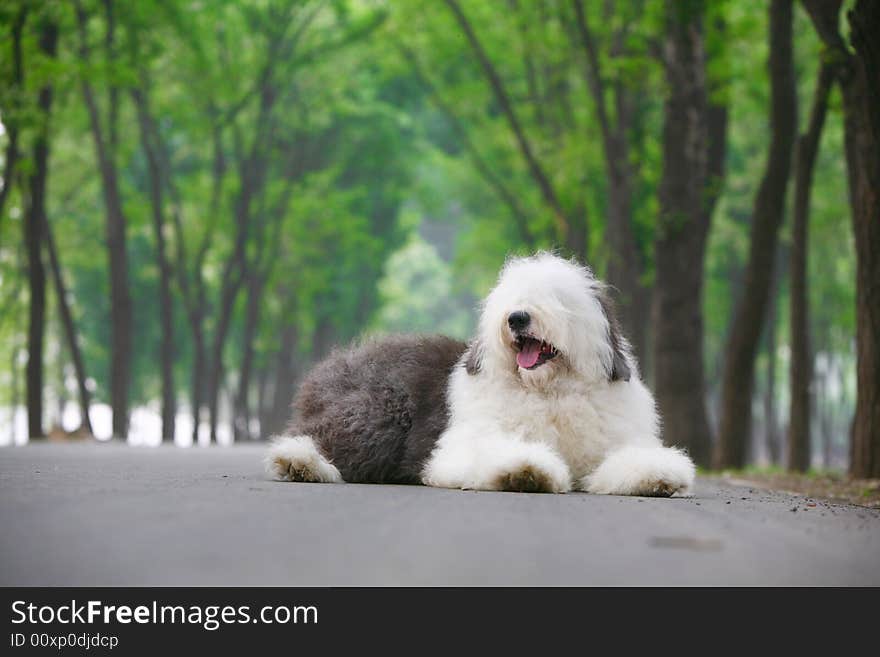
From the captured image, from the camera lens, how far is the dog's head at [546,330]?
22.3ft

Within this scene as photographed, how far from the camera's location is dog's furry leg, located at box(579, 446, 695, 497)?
647 centimetres

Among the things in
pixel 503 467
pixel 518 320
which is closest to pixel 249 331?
pixel 518 320

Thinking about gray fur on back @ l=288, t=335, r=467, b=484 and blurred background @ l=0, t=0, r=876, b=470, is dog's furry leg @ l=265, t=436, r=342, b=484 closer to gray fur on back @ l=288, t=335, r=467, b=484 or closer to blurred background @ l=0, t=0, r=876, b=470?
gray fur on back @ l=288, t=335, r=467, b=484

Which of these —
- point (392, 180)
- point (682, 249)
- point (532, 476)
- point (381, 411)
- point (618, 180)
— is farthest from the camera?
point (392, 180)

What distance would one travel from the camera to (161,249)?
27578 millimetres

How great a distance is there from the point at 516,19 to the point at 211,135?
980 cm

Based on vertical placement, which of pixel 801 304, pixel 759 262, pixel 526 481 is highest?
pixel 759 262

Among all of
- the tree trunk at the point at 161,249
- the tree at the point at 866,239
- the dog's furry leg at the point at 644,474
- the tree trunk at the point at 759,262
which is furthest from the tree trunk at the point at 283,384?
the dog's furry leg at the point at 644,474

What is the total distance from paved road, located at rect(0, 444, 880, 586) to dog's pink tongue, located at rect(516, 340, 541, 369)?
113 cm

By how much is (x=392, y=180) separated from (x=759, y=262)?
2194 cm

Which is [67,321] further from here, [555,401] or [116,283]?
[555,401]

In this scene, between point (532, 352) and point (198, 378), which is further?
point (198, 378)

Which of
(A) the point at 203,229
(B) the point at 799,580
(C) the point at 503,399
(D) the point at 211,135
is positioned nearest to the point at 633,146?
(D) the point at 211,135

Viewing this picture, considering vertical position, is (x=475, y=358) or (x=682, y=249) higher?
(x=682, y=249)
